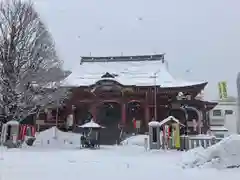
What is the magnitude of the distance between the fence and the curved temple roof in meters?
13.7

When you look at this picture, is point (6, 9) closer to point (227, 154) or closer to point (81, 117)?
point (81, 117)

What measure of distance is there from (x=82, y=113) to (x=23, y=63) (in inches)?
522

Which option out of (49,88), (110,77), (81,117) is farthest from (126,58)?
(49,88)

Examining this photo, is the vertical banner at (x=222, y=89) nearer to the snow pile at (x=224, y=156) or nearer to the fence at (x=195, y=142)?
the fence at (x=195, y=142)

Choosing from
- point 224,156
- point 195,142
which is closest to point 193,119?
point 195,142

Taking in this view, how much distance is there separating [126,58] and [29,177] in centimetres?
3423

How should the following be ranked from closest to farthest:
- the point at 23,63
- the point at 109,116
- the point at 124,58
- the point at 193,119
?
the point at 23,63 → the point at 193,119 → the point at 109,116 → the point at 124,58

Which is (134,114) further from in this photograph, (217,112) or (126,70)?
(217,112)

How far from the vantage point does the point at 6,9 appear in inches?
818

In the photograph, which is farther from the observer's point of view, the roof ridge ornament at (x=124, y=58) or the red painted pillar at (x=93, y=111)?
the roof ridge ornament at (x=124, y=58)

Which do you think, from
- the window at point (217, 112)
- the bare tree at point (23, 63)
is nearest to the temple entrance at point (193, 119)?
the window at point (217, 112)

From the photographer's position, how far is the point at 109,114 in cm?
3284

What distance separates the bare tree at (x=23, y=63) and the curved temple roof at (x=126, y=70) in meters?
10.9

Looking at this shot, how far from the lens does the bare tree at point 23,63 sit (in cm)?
1991
